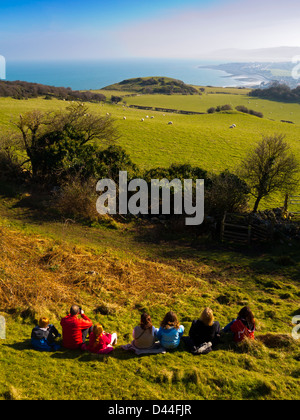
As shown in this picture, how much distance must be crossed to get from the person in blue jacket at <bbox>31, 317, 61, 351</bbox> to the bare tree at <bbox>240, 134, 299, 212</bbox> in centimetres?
1816

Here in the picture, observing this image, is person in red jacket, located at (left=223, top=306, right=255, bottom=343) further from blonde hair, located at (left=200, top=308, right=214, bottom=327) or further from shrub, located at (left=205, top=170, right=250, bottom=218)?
shrub, located at (left=205, top=170, right=250, bottom=218)

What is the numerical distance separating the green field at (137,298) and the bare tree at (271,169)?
4883mm

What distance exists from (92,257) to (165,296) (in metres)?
4.70

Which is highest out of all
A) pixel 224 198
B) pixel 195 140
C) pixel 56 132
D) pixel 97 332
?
pixel 195 140

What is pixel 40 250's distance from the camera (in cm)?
1455

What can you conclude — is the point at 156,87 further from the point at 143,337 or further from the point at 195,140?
the point at 143,337

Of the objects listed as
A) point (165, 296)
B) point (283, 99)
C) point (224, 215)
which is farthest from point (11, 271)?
point (283, 99)

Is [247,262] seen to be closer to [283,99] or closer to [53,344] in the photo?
[53,344]

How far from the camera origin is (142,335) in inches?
309

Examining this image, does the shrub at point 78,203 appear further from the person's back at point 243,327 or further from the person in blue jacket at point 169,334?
the person's back at point 243,327

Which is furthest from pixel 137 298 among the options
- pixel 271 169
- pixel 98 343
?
pixel 271 169

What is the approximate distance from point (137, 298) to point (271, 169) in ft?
49.1

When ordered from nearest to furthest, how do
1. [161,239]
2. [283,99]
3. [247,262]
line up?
[247,262], [161,239], [283,99]

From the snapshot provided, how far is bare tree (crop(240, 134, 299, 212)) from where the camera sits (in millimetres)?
21281
